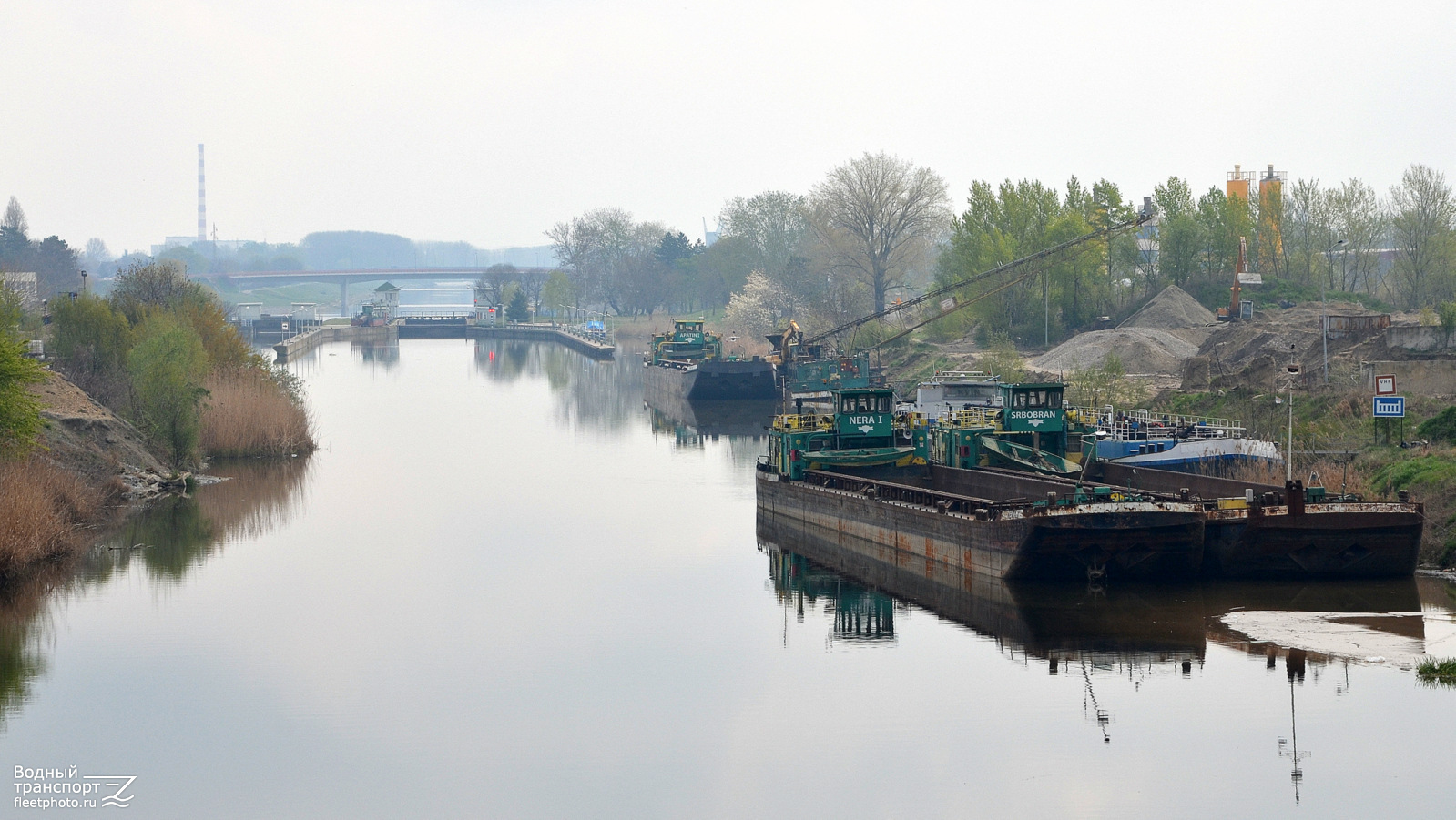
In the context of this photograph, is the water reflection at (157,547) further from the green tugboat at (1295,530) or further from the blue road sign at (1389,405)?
the blue road sign at (1389,405)

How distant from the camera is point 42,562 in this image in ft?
125

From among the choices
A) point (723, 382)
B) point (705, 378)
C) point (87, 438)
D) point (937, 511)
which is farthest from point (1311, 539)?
point (723, 382)

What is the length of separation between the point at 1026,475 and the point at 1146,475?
346cm

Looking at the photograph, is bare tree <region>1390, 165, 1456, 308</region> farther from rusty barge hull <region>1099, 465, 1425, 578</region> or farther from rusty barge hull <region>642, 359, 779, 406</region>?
rusty barge hull <region>1099, 465, 1425, 578</region>

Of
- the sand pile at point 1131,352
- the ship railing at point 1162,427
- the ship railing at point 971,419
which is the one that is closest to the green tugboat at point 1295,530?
the ship railing at point 971,419

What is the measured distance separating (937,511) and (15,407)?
24.1 metres

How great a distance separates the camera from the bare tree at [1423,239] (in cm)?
8756

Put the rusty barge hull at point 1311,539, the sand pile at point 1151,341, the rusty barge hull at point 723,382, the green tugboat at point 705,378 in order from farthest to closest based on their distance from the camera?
1. the green tugboat at point 705,378
2. the rusty barge hull at point 723,382
3. the sand pile at point 1151,341
4. the rusty barge hull at point 1311,539

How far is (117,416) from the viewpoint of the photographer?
5431 centimetres

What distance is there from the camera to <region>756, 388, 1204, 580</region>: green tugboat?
106 feet

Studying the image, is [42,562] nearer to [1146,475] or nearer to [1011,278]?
[1146,475]

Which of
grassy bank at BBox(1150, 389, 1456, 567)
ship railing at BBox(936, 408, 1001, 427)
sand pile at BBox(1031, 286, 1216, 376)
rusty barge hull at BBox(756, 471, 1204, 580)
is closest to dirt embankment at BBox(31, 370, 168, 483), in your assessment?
rusty barge hull at BBox(756, 471, 1204, 580)

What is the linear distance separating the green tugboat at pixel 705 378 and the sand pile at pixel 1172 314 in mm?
24155

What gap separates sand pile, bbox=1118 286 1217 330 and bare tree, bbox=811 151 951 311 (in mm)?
34307
